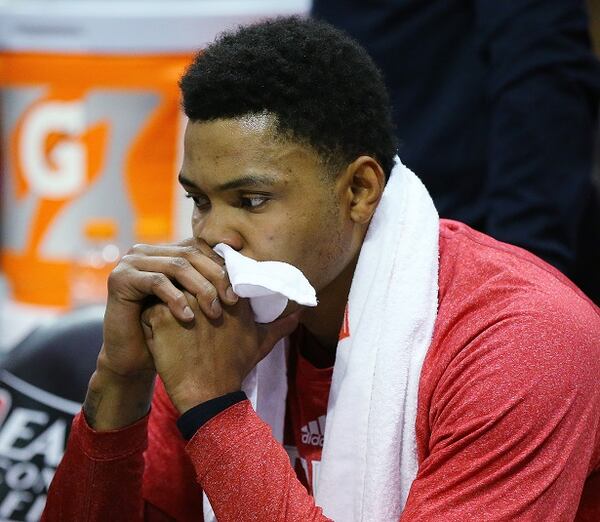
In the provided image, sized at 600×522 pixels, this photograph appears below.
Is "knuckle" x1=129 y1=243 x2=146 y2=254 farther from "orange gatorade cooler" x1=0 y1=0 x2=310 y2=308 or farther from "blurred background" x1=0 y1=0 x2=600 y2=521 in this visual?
"orange gatorade cooler" x1=0 y1=0 x2=310 y2=308

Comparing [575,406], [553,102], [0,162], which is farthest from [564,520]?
[0,162]

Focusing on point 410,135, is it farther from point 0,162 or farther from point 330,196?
point 0,162

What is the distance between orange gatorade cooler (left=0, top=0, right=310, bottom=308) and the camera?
2291 mm

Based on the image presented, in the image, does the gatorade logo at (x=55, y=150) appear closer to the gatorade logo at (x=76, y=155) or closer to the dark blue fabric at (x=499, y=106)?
the gatorade logo at (x=76, y=155)

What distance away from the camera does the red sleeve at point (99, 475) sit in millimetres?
1270

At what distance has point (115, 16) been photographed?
2.31 m

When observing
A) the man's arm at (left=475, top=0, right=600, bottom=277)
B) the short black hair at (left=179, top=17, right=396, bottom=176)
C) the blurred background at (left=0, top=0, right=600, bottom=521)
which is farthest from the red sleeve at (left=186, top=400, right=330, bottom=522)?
the man's arm at (left=475, top=0, right=600, bottom=277)

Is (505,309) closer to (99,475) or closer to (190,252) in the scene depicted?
(190,252)

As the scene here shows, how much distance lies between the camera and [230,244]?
113cm

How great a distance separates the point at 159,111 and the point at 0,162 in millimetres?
480

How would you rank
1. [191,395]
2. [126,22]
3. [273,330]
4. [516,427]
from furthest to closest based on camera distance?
[126,22], [273,330], [191,395], [516,427]

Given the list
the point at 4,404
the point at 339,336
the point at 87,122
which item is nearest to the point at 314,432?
the point at 339,336

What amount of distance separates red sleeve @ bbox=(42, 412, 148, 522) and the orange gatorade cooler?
1.06 meters

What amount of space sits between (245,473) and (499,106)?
88 cm
